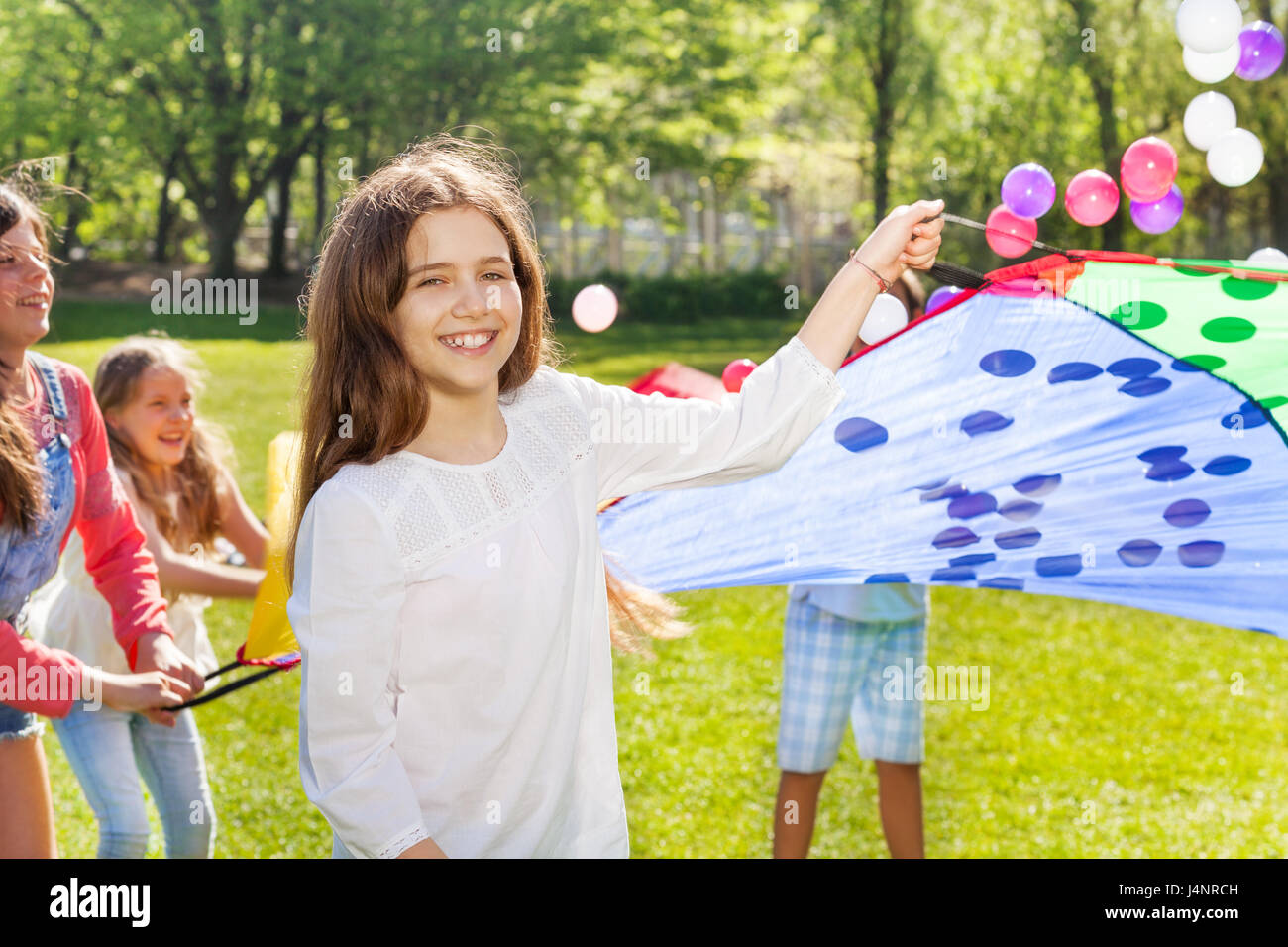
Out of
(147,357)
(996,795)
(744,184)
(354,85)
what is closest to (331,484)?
(147,357)

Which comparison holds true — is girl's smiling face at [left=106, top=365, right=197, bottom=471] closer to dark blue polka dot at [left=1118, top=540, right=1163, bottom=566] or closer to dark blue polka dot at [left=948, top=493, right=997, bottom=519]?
dark blue polka dot at [left=948, top=493, right=997, bottom=519]

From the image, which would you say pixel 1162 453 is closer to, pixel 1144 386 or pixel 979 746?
pixel 1144 386

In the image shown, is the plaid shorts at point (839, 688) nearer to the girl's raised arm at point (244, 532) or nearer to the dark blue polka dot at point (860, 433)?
the dark blue polka dot at point (860, 433)

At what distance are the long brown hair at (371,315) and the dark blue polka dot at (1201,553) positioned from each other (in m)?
1.75

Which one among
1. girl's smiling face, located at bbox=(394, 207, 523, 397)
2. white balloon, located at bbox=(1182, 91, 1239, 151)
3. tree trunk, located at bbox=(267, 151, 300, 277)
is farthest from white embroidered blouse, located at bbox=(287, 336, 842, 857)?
tree trunk, located at bbox=(267, 151, 300, 277)

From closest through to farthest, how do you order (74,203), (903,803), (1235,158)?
1. (1235,158)
2. (903,803)
3. (74,203)

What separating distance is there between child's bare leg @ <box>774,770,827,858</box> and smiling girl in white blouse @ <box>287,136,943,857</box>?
5.86 ft

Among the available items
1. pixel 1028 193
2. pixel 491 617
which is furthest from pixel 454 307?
pixel 1028 193

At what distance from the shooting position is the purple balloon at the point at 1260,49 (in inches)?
134

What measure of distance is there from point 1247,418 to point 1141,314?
1.14 ft

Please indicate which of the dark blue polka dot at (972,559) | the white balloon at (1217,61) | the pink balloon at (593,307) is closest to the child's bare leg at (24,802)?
the pink balloon at (593,307)

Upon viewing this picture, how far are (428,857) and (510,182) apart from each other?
46.2 inches

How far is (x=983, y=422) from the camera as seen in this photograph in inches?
121

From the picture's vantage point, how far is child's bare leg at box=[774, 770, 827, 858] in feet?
12.9
